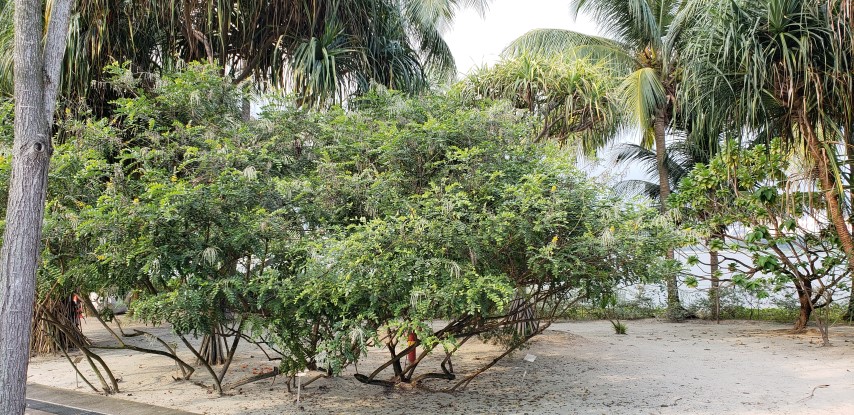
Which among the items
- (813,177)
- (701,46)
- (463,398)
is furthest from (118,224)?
(813,177)

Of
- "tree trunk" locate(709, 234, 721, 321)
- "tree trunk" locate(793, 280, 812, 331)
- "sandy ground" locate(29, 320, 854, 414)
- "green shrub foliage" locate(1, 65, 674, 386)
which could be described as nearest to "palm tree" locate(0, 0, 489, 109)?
"green shrub foliage" locate(1, 65, 674, 386)

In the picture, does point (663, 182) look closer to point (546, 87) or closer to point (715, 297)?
point (715, 297)

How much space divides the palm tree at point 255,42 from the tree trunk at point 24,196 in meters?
3.72

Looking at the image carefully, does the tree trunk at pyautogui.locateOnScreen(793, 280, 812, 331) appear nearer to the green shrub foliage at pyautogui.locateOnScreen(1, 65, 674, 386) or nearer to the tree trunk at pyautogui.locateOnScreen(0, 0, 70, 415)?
the green shrub foliage at pyautogui.locateOnScreen(1, 65, 674, 386)

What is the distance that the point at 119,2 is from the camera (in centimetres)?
871

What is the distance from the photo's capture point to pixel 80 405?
252 inches

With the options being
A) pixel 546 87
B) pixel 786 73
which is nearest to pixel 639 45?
pixel 546 87

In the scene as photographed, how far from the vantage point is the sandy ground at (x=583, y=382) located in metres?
6.16

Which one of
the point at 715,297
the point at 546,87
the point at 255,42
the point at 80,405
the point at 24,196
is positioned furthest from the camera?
the point at 715,297

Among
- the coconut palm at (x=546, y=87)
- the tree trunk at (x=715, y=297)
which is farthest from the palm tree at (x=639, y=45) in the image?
the coconut palm at (x=546, y=87)

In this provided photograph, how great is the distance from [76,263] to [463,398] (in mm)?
3616

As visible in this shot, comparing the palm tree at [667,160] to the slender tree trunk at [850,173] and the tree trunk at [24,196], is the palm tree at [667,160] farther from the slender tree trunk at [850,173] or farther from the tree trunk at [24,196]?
the tree trunk at [24,196]

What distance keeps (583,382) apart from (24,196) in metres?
5.49

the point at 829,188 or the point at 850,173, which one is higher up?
the point at 850,173
